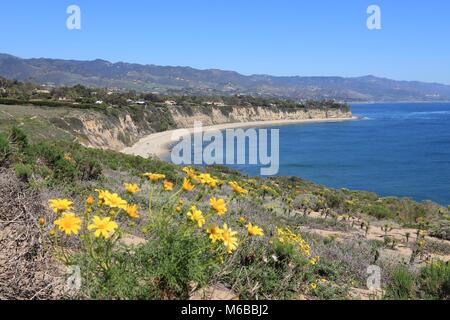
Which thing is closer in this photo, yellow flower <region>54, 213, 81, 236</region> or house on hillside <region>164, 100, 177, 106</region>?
yellow flower <region>54, 213, 81, 236</region>

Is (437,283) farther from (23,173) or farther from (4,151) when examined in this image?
(4,151)

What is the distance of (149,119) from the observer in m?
86.4

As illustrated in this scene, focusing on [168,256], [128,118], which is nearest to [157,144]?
[128,118]

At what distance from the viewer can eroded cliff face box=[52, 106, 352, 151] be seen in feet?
163

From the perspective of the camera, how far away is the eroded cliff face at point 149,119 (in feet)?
163

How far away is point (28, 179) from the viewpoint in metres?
7.45

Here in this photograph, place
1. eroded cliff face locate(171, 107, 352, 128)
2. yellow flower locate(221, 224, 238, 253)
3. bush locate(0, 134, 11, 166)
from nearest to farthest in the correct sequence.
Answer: yellow flower locate(221, 224, 238, 253) → bush locate(0, 134, 11, 166) → eroded cliff face locate(171, 107, 352, 128)

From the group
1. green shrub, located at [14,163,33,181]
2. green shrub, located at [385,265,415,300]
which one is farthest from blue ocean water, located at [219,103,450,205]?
green shrub, located at [14,163,33,181]

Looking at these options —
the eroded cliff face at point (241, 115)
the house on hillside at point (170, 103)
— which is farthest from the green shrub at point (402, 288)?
the house on hillside at point (170, 103)

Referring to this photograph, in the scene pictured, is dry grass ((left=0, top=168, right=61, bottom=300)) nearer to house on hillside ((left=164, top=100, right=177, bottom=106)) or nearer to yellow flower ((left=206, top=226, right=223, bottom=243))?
yellow flower ((left=206, top=226, right=223, bottom=243))
